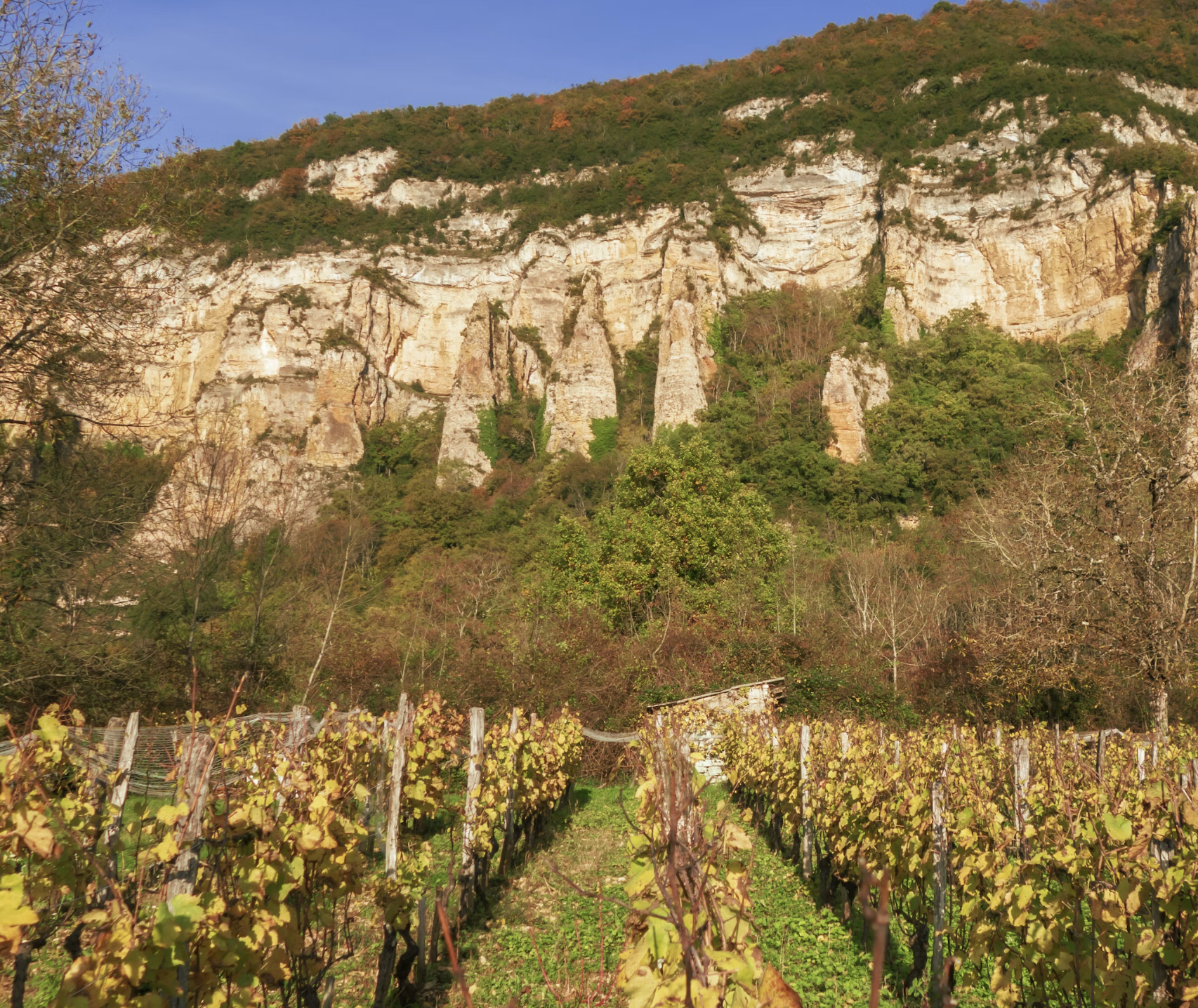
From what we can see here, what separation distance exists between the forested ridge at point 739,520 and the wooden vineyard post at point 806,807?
5.94m

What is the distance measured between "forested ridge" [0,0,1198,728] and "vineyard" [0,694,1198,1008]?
0.90 m

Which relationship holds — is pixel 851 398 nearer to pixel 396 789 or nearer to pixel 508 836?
pixel 508 836

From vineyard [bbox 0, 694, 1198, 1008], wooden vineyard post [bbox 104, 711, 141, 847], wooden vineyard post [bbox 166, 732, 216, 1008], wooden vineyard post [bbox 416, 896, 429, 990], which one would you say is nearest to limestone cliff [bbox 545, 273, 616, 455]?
vineyard [bbox 0, 694, 1198, 1008]

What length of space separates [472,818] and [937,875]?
3509 mm

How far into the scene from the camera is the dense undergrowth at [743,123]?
48938 millimetres

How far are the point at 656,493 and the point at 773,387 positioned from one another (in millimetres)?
20433

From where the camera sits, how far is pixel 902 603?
73.1 feet

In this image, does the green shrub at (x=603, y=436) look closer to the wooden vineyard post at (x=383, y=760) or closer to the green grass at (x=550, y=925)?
the green grass at (x=550, y=925)

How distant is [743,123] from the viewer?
5828cm

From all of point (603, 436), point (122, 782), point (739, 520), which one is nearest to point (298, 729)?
point (122, 782)

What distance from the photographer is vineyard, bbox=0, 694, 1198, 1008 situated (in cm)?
217

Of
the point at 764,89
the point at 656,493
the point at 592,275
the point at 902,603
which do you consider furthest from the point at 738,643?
the point at 764,89

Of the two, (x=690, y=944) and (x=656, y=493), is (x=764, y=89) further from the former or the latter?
(x=690, y=944)

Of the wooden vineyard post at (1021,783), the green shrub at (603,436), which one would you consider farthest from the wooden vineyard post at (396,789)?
the green shrub at (603,436)
